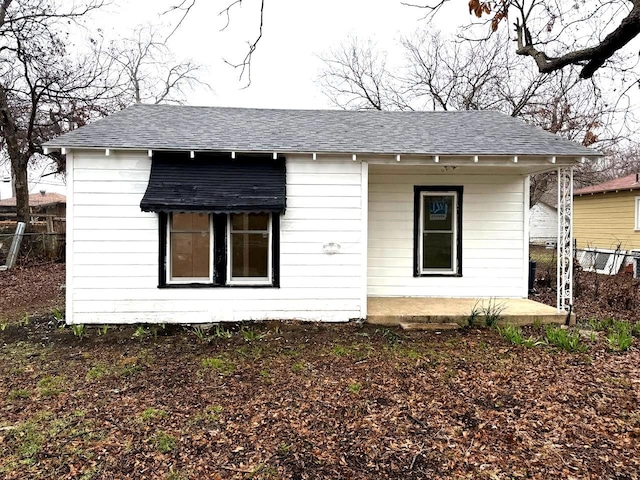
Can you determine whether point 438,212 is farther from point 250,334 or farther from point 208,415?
point 208,415

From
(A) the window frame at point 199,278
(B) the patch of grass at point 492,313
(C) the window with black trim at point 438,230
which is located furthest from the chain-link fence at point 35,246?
(B) the patch of grass at point 492,313

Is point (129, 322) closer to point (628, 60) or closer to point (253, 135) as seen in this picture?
point (253, 135)

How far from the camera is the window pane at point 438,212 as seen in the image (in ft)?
25.5

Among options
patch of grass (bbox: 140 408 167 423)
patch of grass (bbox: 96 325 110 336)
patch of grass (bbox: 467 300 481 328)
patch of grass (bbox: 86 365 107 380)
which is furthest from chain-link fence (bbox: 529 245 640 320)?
patch of grass (bbox: 96 325 110 336)

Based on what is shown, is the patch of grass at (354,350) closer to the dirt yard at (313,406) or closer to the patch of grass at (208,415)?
the dirt yard at (313,406)

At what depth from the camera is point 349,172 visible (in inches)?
252

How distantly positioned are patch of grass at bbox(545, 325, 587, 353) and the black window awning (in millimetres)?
3992

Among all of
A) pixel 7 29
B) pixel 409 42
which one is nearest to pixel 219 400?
pixel 7 29

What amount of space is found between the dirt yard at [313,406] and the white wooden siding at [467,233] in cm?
180

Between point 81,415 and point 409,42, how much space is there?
74.4 ft

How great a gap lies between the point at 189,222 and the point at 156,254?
671 millimetres

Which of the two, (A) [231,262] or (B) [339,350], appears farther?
(A) [231,262]

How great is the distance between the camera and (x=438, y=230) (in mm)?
7766

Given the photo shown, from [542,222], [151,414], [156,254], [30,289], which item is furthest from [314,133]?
[542,222]
